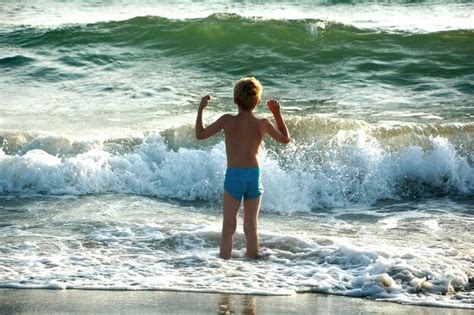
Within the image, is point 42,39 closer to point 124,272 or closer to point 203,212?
point 203,212

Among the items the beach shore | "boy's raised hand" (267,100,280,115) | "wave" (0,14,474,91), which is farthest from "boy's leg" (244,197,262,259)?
"wave" (0,14,474,91)

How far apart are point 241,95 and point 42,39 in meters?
11.1

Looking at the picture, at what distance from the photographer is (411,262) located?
7441 millimetres

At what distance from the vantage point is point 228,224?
752 cm

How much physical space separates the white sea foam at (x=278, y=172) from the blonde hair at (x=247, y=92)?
8.81 ft

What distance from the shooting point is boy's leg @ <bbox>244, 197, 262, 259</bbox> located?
7480 mm

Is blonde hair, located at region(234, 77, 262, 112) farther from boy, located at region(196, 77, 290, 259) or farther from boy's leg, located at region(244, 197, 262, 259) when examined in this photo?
boy's leg, located at region(244, 197, 262, 259)

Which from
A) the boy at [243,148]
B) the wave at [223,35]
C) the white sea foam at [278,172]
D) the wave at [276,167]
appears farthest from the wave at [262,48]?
the boy at [243,148]

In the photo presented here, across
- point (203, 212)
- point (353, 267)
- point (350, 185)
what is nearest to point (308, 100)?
point (350, 185)

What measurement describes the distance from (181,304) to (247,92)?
1.77 meters

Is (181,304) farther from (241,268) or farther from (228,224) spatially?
(228,224)

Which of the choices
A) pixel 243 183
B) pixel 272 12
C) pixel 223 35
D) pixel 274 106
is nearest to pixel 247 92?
pixel 274 106

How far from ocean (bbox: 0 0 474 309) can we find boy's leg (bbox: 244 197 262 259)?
0.10 metres

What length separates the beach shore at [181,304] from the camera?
627 centimetres
